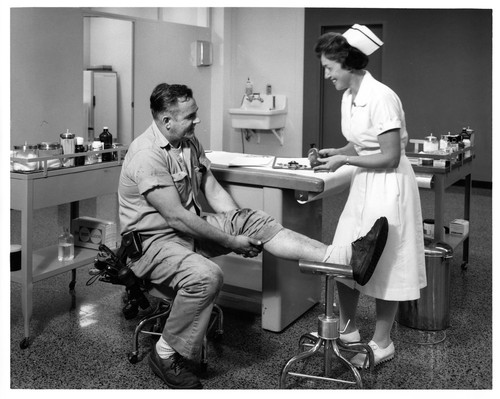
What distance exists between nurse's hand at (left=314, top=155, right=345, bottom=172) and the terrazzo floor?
2.66 feet

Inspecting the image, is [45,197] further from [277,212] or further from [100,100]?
[100,100]

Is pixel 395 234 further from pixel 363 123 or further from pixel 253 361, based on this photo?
pixel 253 361

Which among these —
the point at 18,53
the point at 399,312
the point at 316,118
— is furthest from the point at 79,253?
the point at 316,118

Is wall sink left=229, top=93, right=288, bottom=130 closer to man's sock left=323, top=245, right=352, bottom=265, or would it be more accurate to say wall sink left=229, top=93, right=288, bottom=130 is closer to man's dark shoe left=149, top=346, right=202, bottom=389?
man's sock left=323, top=245, right=352, bottom=265

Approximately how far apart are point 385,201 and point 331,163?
0.83 feet

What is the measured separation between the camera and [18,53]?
16.3ft

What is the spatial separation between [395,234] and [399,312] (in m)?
0.78

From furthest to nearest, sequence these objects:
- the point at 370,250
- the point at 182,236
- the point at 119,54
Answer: the point at 119,54, the point at 182,236, the point at 370,250

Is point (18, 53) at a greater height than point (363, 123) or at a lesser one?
greater

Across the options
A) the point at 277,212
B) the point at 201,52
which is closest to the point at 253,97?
the point at 201,52

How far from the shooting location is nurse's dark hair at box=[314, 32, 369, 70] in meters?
2.31

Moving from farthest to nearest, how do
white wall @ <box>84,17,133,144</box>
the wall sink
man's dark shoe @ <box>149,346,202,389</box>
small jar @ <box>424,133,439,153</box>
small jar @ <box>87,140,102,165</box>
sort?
the wall sink
white wall @ <box>84,17,133,144</box>
small jar @ <box>424,133,439,153</box>
small jar @ <box>87,140,102,165</box>
man's dark shoe @ <box>149,346,202,389</box>

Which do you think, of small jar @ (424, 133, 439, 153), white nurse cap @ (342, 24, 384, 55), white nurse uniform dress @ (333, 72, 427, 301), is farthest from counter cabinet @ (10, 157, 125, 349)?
small jar @ (424, 133, 439, 153)

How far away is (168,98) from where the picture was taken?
8.10 feet
